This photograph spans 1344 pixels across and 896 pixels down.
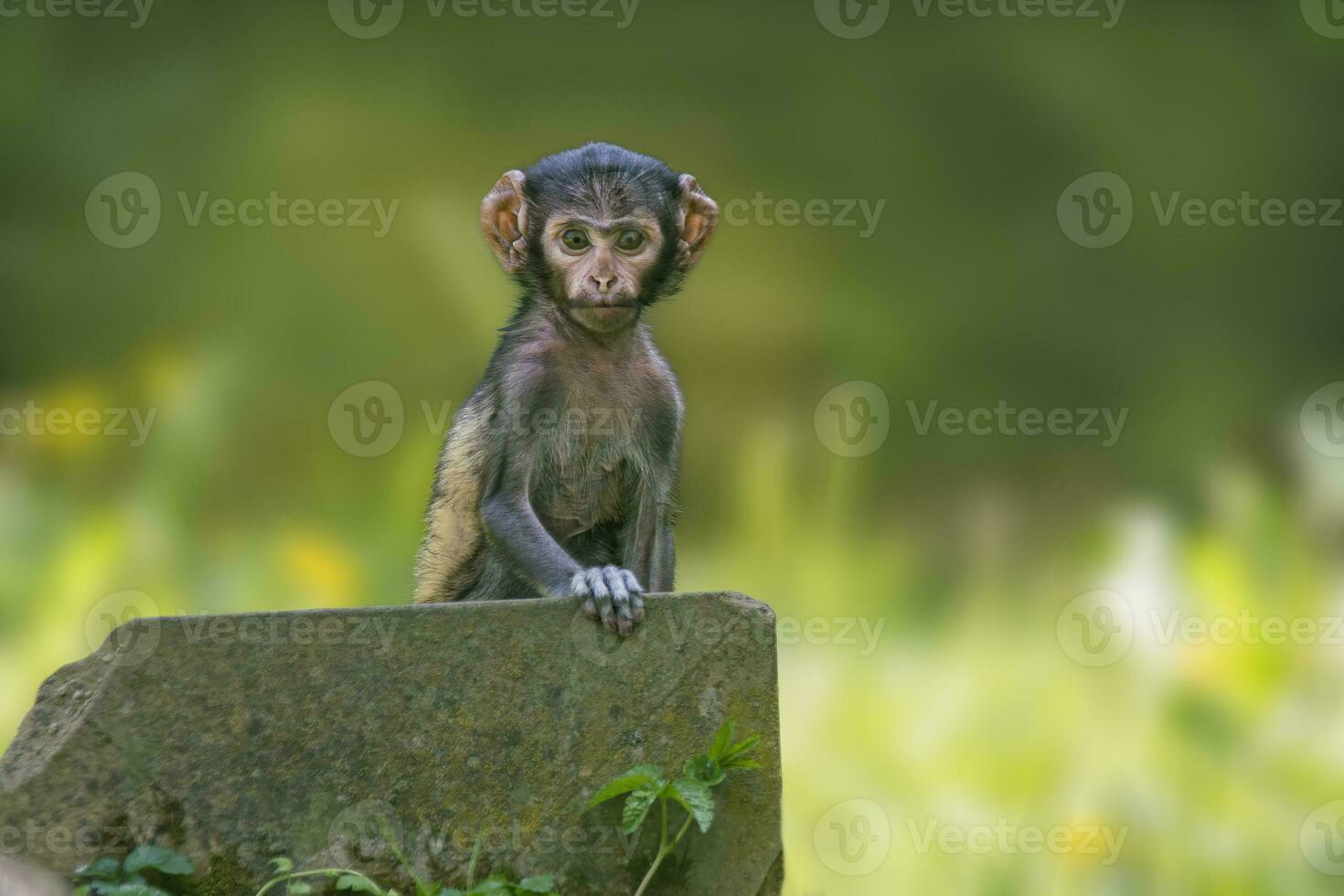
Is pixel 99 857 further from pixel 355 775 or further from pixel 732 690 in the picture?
pixel 732 690

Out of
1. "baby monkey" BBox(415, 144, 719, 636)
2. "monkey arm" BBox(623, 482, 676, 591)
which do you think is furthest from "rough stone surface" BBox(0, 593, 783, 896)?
"monkey arm" BBox(623, 482, 676, 591)

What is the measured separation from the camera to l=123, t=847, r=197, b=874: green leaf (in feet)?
15.2

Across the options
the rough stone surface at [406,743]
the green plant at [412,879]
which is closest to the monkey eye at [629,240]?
the rough stone surface at [406,743]

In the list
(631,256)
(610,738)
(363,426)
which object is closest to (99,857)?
(610,738)

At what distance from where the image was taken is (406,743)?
4.82 metres

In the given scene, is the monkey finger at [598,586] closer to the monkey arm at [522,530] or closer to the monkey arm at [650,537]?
the monkey arm at [522,530]

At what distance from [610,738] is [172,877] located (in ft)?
4.68

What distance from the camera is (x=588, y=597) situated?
494 cm

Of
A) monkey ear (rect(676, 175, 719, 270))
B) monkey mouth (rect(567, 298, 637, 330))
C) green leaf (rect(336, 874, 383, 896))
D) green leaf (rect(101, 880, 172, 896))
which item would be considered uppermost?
monkey ear (rect(676, 175, 719, 270))

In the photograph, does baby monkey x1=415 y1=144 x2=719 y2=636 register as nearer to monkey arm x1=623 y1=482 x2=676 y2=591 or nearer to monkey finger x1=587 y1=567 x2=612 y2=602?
monkey arm x1=623 y1=482 x2=676 y2=591

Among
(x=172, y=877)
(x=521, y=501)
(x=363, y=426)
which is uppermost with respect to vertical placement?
(x=363, y=426)

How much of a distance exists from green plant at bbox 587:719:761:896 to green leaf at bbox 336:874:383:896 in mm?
702

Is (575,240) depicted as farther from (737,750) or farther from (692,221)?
(737,750)

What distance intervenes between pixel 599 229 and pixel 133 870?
285 cm
